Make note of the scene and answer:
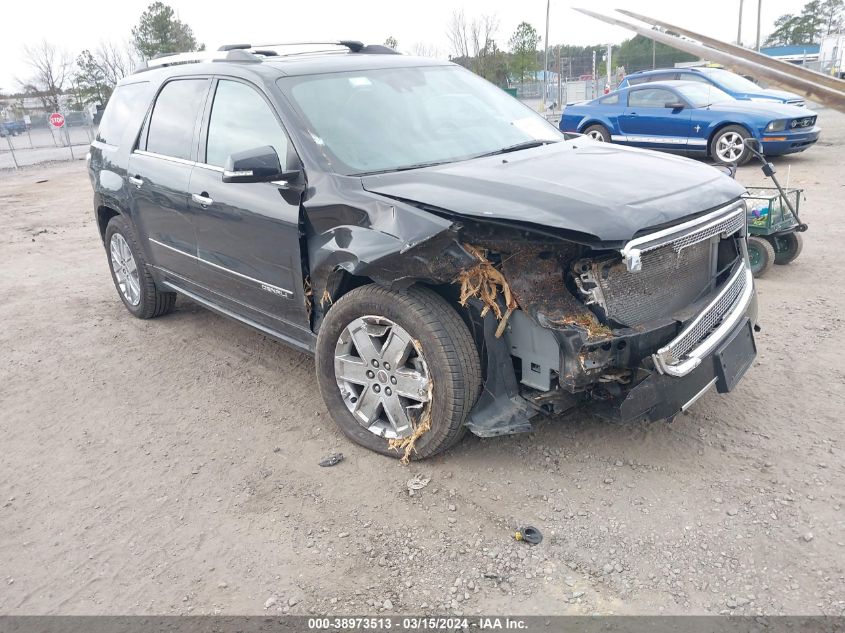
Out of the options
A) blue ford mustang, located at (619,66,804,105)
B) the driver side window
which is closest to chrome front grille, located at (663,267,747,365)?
the driver side window

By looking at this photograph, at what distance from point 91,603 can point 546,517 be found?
1.92 m

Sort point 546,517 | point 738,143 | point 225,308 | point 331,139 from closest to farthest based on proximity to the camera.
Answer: point 546,517, point 331,139, point 225,308, point 738,143

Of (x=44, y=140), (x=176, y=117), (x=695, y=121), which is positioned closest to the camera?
(x=176, y=117)

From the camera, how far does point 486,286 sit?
3.11 metres

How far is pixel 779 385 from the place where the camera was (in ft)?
13.3

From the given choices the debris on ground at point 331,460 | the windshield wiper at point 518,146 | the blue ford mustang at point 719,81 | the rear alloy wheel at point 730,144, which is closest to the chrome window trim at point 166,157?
the windshield wiper at point 518,146

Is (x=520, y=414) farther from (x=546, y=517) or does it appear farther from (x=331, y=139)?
(x=331, y=139)

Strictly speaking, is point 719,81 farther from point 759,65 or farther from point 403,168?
point 759,65

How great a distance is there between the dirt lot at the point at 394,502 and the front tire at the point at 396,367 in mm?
189

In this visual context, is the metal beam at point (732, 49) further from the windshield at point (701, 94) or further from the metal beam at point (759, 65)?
the windshield at point (701, 94)

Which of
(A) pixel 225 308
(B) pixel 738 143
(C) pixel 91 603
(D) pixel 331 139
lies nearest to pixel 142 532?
(C) pixel 91 603

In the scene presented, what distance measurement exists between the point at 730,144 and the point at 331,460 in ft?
33.7

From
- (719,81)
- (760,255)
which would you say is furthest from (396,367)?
(719,81)

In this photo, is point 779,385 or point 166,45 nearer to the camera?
point 779,385
